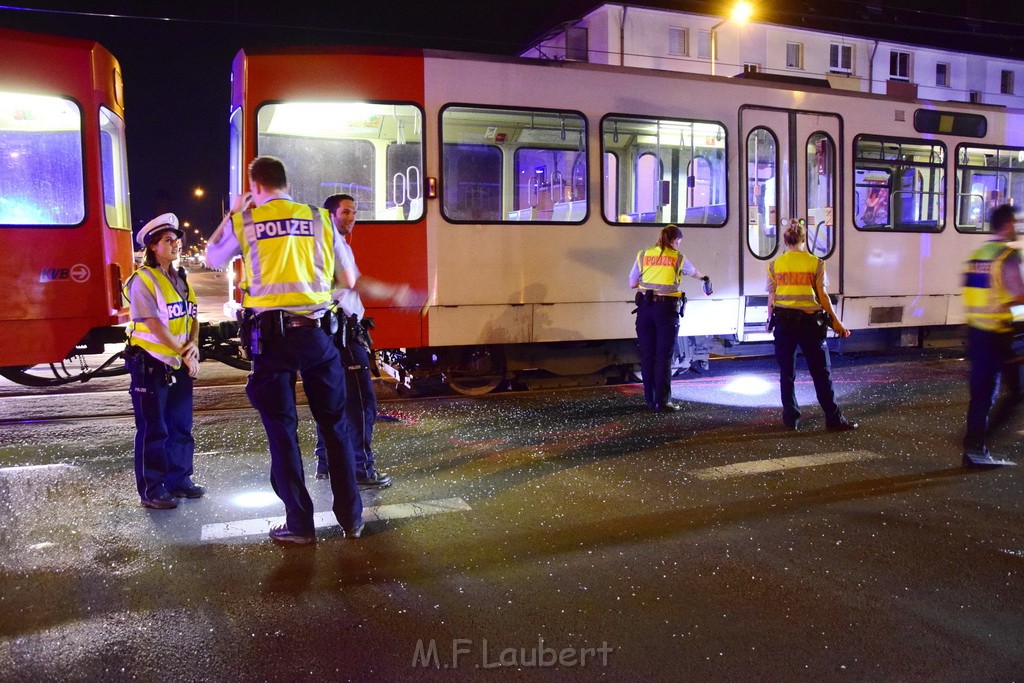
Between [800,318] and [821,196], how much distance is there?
3397mm

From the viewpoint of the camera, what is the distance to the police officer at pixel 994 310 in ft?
17.3

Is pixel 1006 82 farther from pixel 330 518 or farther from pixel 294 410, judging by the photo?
pixel 294 410

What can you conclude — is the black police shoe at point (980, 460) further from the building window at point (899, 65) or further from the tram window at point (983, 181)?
the building window at point (899, 65)

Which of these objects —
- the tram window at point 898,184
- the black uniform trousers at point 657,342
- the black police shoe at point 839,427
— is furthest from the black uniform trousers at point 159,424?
the tram window at point 898,184

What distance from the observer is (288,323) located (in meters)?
4.08

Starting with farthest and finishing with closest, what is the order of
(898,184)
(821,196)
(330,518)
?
1. (898,184)
2. (821,196)
3. (330,518)

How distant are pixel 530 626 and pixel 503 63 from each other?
19.2ft

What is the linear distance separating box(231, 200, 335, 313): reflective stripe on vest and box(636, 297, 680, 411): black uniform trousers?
13.3ft

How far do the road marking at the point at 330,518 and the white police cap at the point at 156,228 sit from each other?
5.64ft

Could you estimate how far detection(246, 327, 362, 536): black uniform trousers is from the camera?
4090mm

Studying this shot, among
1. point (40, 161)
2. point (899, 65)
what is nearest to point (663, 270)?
point (40, 161)


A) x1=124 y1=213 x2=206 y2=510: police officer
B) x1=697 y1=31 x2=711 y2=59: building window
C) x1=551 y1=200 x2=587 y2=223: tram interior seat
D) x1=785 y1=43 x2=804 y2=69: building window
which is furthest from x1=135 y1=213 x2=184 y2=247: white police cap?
x1=785 y1=43 x2=804 y2=69: building window

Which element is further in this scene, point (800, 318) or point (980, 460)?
point (800, 318)

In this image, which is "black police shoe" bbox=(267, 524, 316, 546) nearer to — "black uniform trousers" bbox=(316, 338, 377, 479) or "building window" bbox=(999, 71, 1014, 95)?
"black uniform trousers" bbox=(316, 338, 377, 479)
